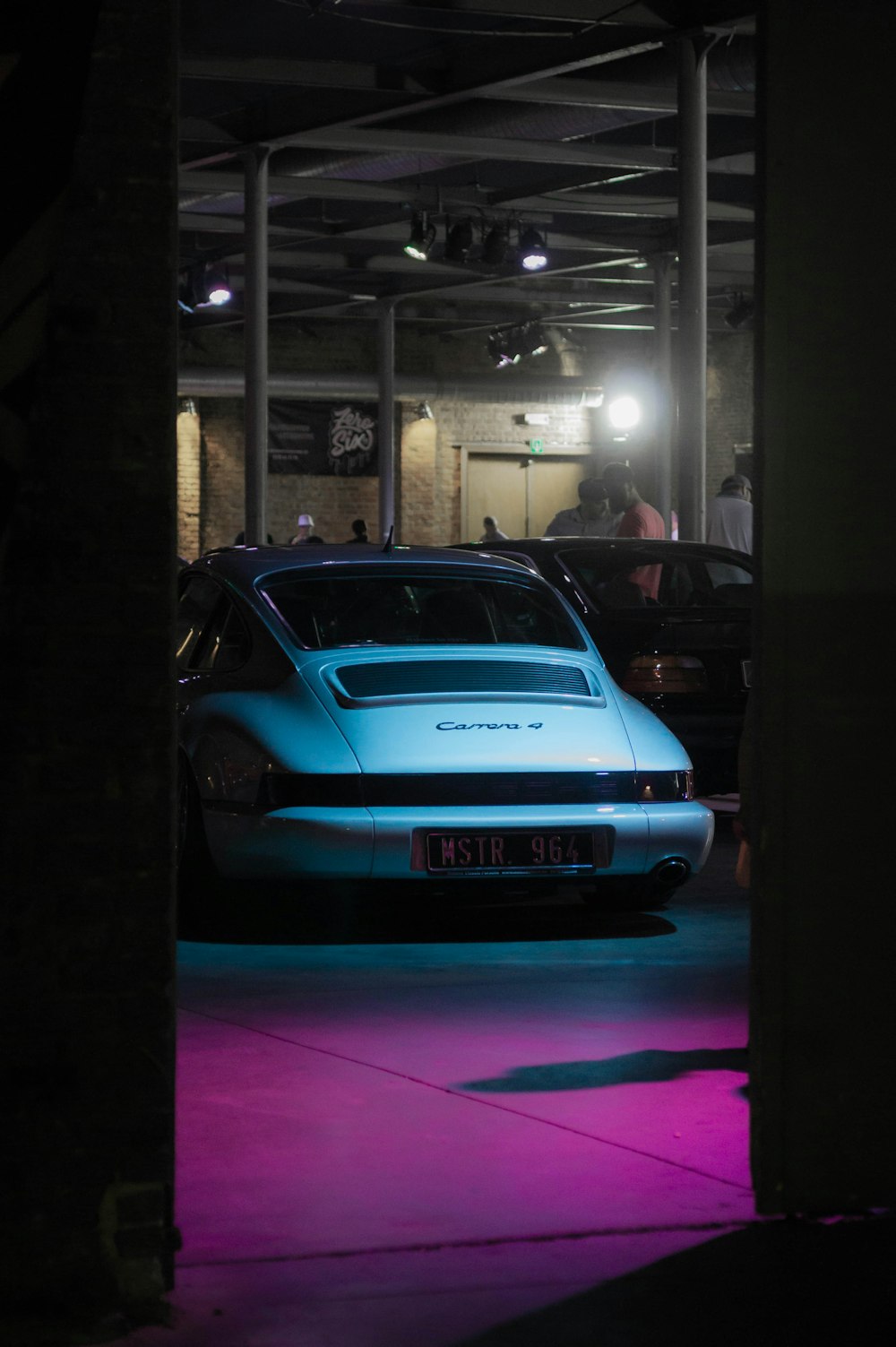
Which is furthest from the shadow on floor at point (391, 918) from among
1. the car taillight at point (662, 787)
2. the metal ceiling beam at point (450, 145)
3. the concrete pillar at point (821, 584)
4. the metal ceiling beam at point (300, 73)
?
the metal ceiling beam at point (450, 145)

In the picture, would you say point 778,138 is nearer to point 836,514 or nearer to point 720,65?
point 836,514

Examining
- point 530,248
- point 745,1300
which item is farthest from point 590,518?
point 745,1300

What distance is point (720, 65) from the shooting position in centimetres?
1766

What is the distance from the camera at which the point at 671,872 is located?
7.18 m

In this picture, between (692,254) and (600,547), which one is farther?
(692,254)

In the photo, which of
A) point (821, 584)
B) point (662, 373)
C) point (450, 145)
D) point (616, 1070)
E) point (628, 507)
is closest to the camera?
point (821, 584)

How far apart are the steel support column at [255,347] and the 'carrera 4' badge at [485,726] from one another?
12498 mm

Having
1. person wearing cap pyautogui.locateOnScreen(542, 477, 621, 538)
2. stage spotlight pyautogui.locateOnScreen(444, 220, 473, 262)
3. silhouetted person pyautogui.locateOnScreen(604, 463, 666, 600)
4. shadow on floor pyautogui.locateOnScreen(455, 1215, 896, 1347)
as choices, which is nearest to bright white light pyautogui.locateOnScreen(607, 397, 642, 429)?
stage spotlight pyautogui.locateOnScreen(444, 220, 473, 262)

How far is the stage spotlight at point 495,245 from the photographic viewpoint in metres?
23.3

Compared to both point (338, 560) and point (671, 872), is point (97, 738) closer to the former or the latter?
point (671, 872)

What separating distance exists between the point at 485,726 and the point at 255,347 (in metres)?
13.8

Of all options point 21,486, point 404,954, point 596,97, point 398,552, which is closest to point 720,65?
point 596,97

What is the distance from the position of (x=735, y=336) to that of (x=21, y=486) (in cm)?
3344

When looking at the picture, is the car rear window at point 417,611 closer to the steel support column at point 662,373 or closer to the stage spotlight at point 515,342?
the steel support column at point 662,373
